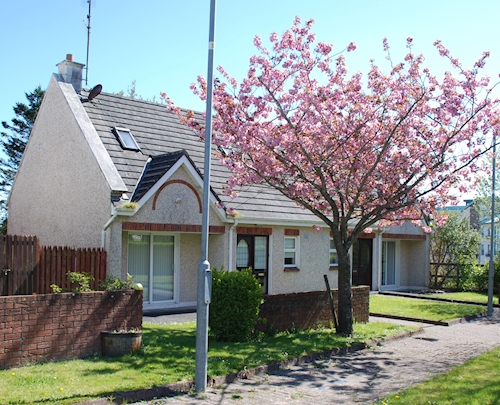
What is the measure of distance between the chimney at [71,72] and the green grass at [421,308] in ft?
38.5

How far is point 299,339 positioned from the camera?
1241 centimetres

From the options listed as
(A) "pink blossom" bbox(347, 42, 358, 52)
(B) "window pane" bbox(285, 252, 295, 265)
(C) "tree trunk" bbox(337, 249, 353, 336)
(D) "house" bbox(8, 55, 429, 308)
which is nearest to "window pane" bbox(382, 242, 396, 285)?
(D) "house" bbox(8, 55, 429, 308)

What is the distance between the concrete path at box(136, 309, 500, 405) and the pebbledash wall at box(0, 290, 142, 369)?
8.36 feet

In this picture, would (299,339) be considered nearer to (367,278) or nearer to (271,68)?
(271,68)

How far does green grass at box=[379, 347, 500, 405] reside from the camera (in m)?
8.12

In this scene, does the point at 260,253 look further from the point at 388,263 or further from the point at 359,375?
the point at 388,263

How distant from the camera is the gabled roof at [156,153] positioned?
1609 centimetres

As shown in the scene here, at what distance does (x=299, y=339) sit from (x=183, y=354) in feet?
10.1

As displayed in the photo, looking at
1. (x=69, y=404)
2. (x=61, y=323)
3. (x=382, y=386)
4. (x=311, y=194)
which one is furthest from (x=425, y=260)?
(x=69, y=404)

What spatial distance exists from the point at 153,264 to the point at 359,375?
8344mm

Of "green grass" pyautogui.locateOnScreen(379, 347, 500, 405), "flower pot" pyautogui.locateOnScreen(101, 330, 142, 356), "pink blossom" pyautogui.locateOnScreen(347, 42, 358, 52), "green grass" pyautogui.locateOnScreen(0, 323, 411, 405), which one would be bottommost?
"green grass" pyautogui.locateOnScreen(379, 347, 500, 405)

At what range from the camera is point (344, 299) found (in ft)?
44.5

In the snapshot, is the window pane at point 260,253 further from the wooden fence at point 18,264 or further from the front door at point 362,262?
the wooden fence at point 18,264

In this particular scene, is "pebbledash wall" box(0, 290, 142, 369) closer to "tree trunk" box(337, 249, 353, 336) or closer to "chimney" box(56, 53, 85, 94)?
"tree trunk" box(337, 249, 353, 336)
